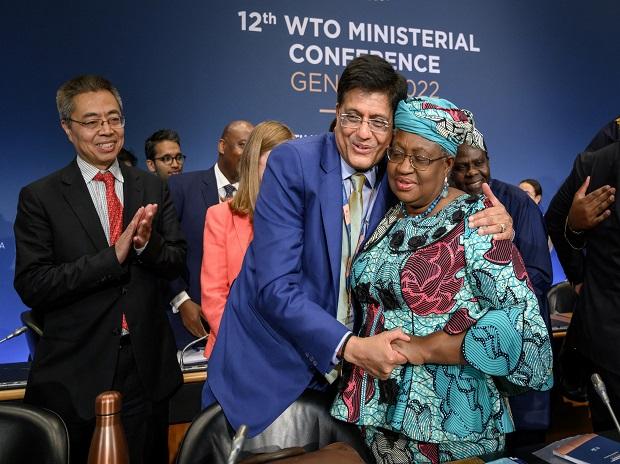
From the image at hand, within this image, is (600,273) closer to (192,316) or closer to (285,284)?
(285,284)

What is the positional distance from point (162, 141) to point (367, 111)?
9.78 ft

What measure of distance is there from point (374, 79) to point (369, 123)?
0.11 m

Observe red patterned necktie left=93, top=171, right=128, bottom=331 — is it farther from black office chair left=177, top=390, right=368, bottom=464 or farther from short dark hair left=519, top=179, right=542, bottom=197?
short dark hair left=519, top=179, right=542, bottom=197

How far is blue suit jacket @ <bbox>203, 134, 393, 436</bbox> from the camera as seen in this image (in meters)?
1.50

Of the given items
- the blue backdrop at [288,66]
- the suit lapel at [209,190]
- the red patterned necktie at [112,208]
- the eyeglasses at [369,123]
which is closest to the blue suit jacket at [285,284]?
the eyeglasses at [369,123]

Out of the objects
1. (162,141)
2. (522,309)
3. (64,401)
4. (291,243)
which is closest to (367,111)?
(291,243)

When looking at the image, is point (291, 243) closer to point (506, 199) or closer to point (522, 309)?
point (522, 309)

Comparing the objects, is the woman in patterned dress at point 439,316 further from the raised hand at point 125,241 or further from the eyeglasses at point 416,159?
the raised hand at point 125,241

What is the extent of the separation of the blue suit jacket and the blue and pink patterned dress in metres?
0.13

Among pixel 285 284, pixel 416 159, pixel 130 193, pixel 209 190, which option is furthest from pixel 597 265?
pixel 209 190

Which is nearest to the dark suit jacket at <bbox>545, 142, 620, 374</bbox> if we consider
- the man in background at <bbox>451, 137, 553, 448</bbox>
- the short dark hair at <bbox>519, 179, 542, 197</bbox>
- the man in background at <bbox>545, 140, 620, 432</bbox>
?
the man in background at <bbox>545, 140, 620, 432</bbox>

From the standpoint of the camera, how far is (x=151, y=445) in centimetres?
208

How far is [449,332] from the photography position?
135 centimetres

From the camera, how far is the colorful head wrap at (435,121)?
1.42m
